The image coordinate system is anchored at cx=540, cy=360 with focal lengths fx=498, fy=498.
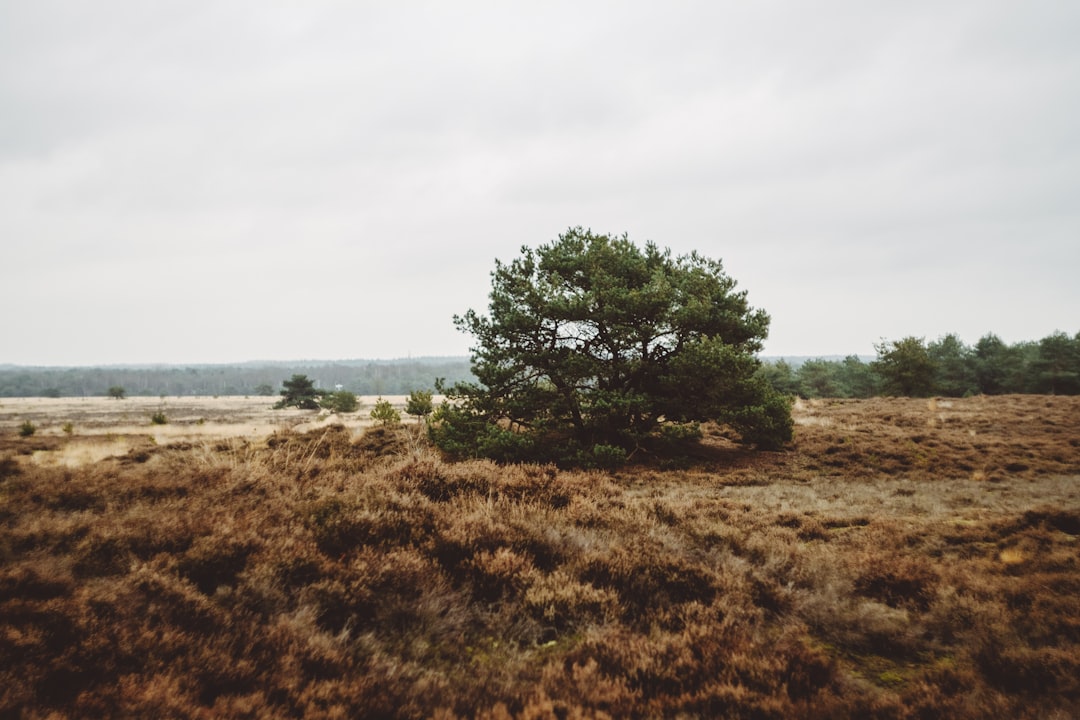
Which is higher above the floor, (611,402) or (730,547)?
(611,402)

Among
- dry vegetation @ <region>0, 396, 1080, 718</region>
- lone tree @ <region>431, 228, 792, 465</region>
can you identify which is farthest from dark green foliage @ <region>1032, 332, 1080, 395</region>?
dry vegetation @ <region>0, 396, 1080, 718</region>

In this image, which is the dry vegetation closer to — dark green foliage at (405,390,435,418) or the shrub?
dark green foliage at (405,390,435,418)

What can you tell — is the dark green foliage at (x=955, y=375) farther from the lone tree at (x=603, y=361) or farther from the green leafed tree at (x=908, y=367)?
the lone tree at (x=603, y=361)

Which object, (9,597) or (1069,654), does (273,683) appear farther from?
(1069,654)

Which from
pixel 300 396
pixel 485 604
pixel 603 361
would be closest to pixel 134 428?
pixel 300 396

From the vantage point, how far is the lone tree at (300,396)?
6494cm

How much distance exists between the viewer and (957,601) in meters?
4.84

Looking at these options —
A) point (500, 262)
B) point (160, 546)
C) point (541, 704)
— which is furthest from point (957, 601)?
point (500, 262)

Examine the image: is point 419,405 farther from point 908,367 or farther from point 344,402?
point 908,367

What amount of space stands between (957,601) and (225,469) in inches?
344

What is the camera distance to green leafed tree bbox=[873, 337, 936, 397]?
48969 millimetres

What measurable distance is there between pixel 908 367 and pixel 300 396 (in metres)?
70.1

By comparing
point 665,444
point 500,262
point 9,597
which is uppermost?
point 500,262

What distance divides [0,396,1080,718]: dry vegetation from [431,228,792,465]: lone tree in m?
8.33
